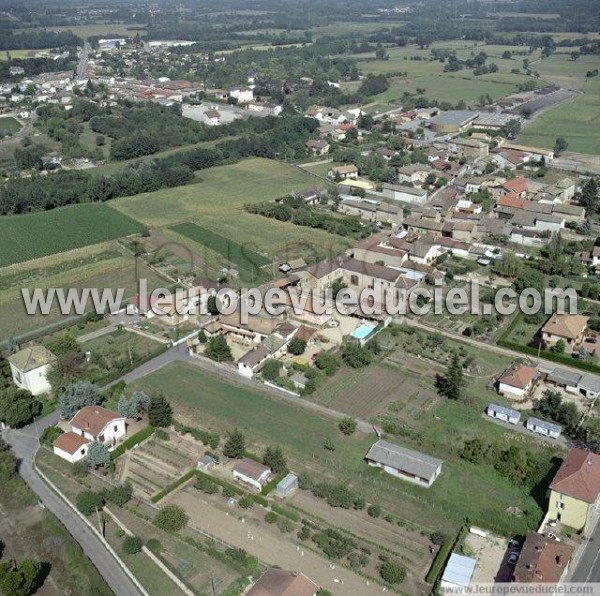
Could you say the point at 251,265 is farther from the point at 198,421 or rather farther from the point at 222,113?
the point at 222,113

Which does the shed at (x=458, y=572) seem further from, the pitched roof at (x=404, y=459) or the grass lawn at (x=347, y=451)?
the pitched roof at (x=404, y=459)

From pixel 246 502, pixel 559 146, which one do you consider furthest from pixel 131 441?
pixel 559 146

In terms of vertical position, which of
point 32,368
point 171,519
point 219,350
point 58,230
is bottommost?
point 58,230

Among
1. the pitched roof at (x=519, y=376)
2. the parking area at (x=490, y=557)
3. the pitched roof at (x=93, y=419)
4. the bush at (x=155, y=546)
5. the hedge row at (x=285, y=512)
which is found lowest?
the bush at (x=155, y=546)

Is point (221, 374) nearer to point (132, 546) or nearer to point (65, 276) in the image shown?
point (132, 546)

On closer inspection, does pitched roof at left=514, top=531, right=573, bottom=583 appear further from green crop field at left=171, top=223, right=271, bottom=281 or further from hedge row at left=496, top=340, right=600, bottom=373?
green crop field at left=171, top=223, right=271, bottom=281

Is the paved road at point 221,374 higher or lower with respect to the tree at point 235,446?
lower

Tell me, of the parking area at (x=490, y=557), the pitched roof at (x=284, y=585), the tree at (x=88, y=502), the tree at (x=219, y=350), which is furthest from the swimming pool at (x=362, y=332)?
the pitched roof at (x=284, y=585)

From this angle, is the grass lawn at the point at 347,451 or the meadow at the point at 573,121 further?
the meadow at the point at 573,121
